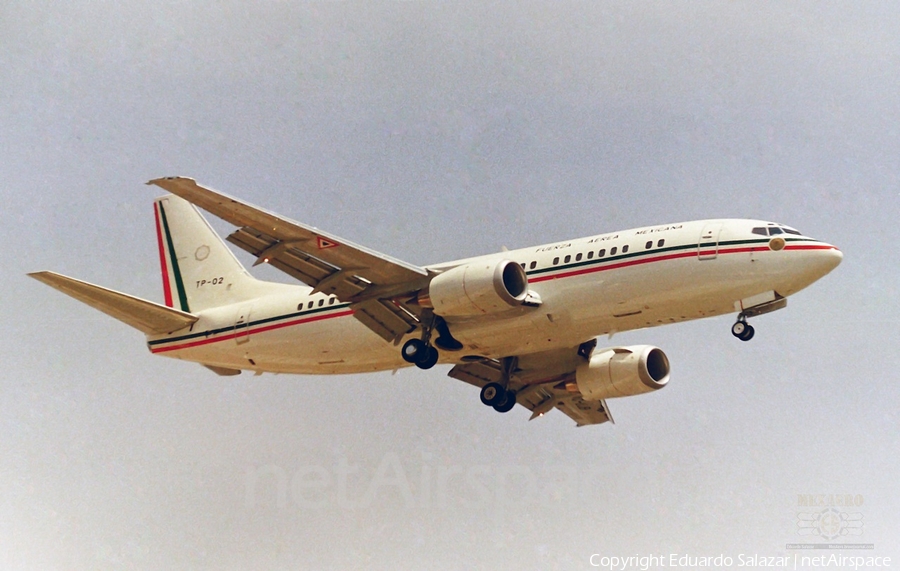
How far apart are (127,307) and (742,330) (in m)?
19.1

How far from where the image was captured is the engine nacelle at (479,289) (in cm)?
2906

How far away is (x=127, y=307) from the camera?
112 ft

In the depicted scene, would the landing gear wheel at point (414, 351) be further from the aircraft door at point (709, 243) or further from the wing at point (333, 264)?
the aircraft door at point (709, 243)

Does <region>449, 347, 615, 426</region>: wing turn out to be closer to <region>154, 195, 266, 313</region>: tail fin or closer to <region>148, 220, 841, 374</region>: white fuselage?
<region>148, 220, 841, 374</region>: white fuselage

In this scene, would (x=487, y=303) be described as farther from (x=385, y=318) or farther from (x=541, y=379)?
(x=541, y=379)

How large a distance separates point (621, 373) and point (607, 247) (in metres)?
6.14

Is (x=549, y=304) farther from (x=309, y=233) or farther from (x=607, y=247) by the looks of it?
(x=309, y=233)

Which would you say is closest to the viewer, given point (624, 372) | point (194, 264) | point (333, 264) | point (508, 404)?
Result: point (333, 264)

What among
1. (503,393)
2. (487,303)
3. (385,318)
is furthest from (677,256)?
(503,393)

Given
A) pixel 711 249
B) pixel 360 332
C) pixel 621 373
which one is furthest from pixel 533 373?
pixel 711 249

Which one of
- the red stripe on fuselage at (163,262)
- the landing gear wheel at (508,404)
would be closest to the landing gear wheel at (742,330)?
the landing gear wheel at (508,404)

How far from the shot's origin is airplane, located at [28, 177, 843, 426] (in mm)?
28453

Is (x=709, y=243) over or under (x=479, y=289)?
over

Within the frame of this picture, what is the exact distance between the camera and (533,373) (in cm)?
3625
